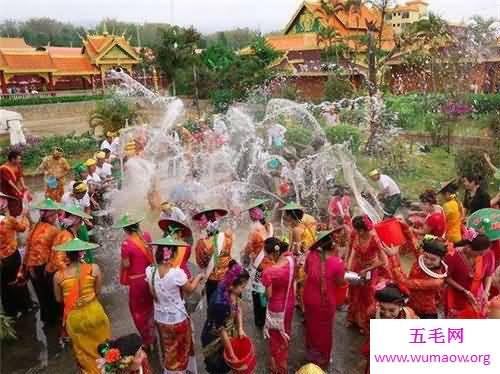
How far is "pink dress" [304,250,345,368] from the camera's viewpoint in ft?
13.1

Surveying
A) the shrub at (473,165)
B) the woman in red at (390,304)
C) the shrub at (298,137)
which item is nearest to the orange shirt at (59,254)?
the woman in red at (390,304)

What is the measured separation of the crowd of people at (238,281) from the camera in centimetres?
370

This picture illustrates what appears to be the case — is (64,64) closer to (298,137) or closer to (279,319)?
(298,137)

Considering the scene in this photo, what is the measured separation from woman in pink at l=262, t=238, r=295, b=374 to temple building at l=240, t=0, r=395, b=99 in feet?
59.5

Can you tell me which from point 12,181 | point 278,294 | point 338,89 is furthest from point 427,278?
point 338,89

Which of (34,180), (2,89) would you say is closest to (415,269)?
(34,180)

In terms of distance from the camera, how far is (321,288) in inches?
159

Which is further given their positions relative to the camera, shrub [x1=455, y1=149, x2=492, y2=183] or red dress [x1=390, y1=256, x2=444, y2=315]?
shrub [x1=455, y1=149, x2=492, y2=183]

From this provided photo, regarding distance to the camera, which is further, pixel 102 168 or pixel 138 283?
pixel 102 168

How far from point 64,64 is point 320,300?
31012 millimetres

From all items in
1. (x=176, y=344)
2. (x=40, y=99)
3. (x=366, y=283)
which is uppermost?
(x=40, y=99)

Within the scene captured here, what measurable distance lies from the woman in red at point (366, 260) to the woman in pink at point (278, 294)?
89cm

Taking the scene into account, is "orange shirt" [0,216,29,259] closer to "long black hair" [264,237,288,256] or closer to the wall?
"long black hair" [264,237,288,256]

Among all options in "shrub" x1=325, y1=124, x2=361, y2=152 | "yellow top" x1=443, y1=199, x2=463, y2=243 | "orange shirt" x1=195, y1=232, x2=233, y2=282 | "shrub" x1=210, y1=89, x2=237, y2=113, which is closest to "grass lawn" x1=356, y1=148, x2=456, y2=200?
"shrub" x1=325, y1=124, x2=361, y2=152
